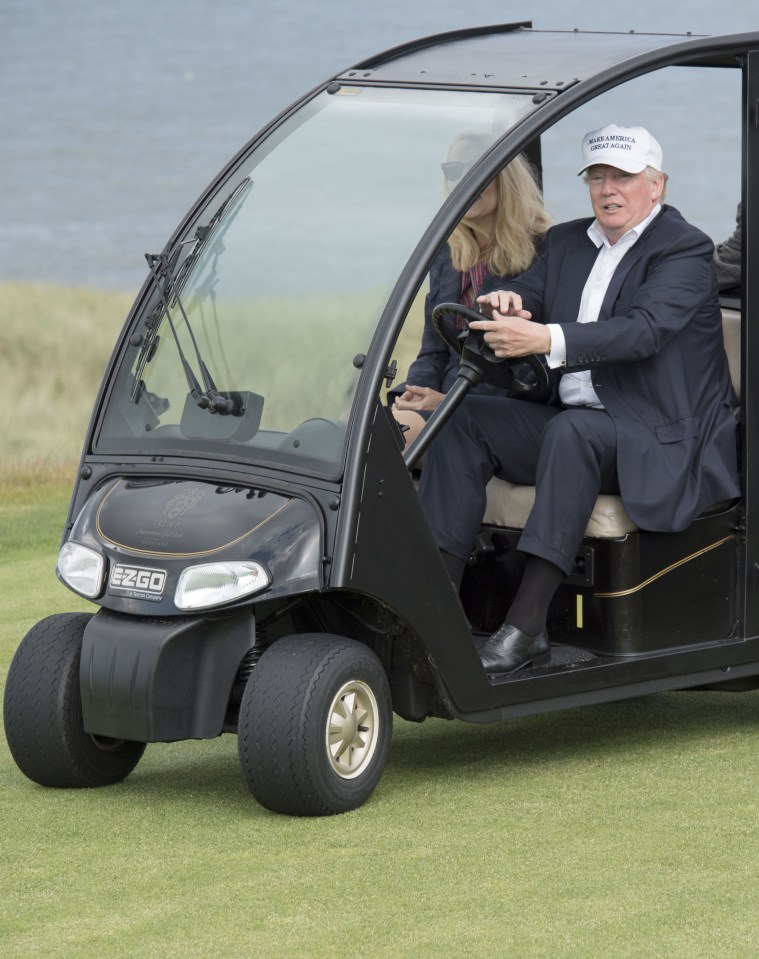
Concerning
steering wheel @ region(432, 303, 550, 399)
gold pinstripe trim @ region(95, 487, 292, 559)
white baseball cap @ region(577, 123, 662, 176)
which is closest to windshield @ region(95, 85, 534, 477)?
gold pinstripe trim @ region(95, 487, 292, 559)

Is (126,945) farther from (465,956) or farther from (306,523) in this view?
(306,523)

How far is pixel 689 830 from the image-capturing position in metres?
4.55

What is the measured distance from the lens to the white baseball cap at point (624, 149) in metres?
5.23

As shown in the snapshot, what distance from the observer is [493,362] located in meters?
5.01

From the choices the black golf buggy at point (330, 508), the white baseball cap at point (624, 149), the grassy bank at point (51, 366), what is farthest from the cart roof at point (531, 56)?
the grassy bank at point (51, 366)

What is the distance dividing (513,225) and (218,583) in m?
1.57

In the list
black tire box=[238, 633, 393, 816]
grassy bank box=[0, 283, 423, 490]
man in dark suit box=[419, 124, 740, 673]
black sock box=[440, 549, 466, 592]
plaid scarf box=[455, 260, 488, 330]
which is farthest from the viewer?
grassy bank box=[0, 283, 423, 490]

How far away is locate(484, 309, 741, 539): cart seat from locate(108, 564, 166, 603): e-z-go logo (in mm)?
1053

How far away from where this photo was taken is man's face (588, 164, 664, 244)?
529cm

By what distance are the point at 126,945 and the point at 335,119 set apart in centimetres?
234

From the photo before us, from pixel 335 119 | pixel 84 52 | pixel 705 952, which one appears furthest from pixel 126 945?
pixel 84 52

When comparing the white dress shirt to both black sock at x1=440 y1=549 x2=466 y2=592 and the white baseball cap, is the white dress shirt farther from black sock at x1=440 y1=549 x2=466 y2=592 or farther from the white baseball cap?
black sock at x1=440 y1=549 x2=466 y2=592

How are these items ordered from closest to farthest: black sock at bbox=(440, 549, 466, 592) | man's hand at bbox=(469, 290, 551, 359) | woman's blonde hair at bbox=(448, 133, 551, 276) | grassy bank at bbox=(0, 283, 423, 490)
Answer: man's hand at bbox=(469, 290, 551, 359) → black sock at bbox=(440, 549, 466, 592) → woman's blonde hair at bbox=(448, 133, 551, 276) → grassy bank at bbox=(0, 283, 423, 490)

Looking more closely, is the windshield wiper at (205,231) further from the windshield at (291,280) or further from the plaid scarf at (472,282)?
the plaid scarf at (472,282)
